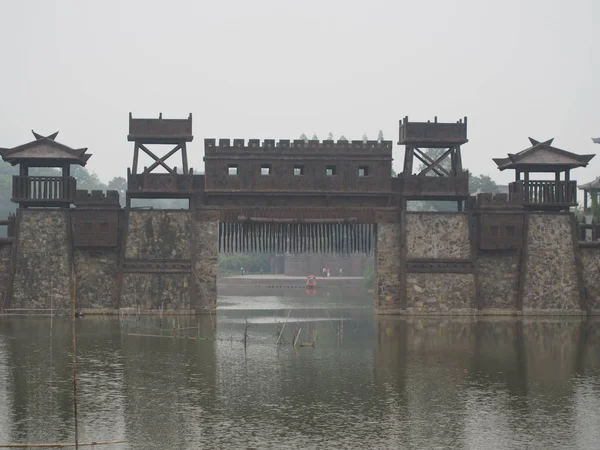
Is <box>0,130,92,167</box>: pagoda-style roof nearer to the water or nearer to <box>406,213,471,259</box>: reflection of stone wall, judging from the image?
the water

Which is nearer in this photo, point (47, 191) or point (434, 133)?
point (47, 191)

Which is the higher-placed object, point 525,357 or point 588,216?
point 588,216

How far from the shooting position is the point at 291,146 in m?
52.4

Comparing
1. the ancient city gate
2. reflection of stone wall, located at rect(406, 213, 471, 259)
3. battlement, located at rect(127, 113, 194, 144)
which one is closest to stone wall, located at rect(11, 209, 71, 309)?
the ancient city gate

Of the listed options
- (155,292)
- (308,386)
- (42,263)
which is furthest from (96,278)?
(308,386)

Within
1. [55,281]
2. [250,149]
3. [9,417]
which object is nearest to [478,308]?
[250,149]

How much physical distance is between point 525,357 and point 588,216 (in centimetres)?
4473

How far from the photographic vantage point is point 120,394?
27.3 m

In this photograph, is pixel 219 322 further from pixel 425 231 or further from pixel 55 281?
pixel 425 231

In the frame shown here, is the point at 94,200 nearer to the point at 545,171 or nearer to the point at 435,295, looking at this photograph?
the point at 435,295

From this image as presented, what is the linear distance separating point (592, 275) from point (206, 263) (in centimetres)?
2154

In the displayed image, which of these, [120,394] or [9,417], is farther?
[120,394]

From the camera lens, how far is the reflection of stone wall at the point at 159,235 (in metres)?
50.7

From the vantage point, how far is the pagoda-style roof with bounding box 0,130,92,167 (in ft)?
167
